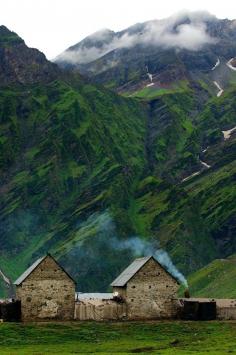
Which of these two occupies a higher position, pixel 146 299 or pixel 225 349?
pixel 146 299

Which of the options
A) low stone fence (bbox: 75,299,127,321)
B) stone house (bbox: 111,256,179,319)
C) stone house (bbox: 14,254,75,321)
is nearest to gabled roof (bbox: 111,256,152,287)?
stone house (bbox: 111,256,179,319)

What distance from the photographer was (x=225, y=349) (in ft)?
247

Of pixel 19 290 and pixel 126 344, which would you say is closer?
pixel 126 344

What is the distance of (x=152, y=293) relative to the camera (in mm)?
108500

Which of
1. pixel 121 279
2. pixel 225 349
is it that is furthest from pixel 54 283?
pixel 225 349

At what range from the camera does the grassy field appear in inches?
3039

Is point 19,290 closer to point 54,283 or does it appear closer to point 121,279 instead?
point 54,283

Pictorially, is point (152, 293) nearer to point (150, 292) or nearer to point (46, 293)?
point (150, 292)

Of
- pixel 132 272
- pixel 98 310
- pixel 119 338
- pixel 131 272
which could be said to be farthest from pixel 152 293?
pixel 119 338

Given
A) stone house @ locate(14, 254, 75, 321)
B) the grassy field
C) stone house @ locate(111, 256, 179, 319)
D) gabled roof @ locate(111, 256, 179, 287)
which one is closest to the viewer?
the grassy field

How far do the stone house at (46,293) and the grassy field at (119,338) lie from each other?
276 inches

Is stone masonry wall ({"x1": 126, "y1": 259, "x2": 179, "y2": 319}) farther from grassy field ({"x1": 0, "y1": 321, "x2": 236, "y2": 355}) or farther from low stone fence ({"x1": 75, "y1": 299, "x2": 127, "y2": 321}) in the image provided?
grassy field ({"x1": 0, "y1": 321, "x2": 236, "y2": 355})

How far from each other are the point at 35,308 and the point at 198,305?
22.1 metres

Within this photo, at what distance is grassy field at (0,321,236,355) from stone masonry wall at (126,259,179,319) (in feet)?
22.2
